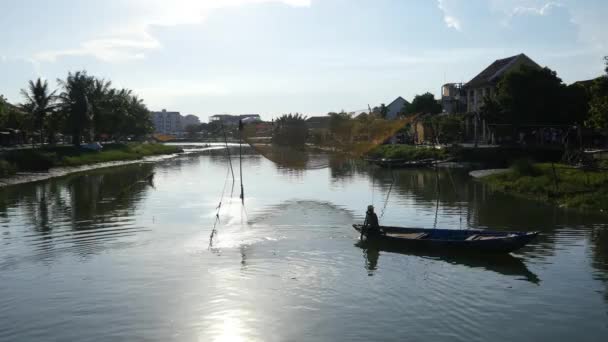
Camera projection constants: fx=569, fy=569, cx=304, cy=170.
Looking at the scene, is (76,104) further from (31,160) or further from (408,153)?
(408,153)

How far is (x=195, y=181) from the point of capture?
Result: 140ft

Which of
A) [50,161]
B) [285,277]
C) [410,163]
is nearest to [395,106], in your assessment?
[410,163]

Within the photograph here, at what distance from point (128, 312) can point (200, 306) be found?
1.56 m

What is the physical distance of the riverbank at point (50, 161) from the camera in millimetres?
41906

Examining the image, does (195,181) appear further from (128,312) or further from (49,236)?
(128,312)

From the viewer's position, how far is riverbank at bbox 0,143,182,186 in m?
41.9

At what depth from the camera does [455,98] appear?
8031 centimetres

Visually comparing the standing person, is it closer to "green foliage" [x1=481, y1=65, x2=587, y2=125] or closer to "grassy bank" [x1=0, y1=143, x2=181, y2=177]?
"grassy bank" [x1=0, y1=143, x2=181, y2=177]

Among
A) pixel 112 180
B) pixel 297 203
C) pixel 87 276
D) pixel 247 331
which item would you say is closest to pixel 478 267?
pixel 247 331

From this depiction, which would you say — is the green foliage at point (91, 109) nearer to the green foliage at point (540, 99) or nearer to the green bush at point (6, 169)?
the green bush at point (6, 169)

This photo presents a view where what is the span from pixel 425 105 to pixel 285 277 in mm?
76905

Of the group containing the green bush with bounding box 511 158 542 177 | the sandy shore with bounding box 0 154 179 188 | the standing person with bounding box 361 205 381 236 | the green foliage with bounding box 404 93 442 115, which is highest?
the green foliage with bounding box 404 93 442 115

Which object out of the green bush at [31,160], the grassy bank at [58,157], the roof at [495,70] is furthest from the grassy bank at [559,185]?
the green bush at [31,160]

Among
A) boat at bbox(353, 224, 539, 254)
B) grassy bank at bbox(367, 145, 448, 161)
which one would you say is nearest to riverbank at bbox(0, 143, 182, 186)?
grassy bank at bbox(367, 145, 448, 161)
